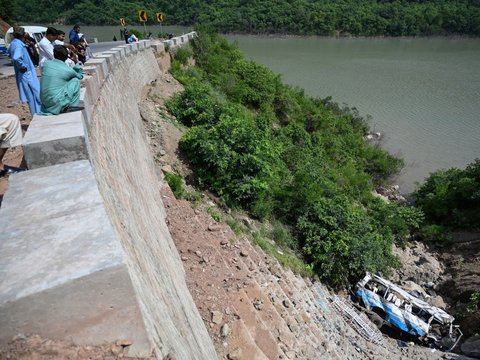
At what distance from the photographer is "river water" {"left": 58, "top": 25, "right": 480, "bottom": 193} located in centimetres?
1989

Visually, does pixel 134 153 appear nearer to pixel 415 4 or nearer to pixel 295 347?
pixel 295 347

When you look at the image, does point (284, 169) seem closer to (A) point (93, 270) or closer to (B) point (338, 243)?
(B) point (338, 243)

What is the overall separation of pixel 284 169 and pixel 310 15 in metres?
53.1

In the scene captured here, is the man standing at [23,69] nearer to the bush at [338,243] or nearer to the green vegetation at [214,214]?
the green vegetation at [214,214]

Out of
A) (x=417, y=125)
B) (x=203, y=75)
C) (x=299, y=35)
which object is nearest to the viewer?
(x=203, y=75)

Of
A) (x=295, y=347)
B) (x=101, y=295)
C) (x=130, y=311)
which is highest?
(x=101, y=295)

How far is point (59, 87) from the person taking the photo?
3975 mm

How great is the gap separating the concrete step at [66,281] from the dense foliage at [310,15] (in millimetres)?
52547

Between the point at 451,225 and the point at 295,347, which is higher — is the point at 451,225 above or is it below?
below

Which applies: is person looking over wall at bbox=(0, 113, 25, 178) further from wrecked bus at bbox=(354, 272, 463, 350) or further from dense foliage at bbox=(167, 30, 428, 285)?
wrecked bus at bbox=(354, 272, 463, 350)

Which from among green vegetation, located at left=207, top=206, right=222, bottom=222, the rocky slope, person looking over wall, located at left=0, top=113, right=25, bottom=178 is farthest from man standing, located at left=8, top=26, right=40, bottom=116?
green vegetation, located at left=207, top=206, right=222, bottom=222

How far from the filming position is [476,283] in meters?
10.0

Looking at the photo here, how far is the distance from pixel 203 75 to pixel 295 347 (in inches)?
448

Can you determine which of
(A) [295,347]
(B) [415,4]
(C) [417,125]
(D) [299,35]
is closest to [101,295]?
(A) [295,347]
